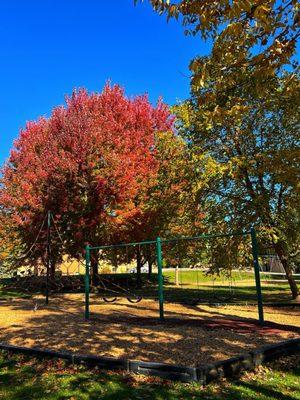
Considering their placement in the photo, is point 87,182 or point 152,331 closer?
point 152,331

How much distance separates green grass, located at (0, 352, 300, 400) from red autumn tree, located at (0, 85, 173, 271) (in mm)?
13449

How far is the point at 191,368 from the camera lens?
18.3 ft

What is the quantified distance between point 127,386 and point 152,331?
3580 millimetres

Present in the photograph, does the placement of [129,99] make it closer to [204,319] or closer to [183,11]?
[204,319]

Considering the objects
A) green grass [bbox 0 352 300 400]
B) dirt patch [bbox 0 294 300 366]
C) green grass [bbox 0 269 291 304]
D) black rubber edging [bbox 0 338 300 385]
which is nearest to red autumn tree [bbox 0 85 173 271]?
green grass [bbox 0 269 291 304]

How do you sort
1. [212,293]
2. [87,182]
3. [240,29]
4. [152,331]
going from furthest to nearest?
[212,293] < [87,182] < [152,331] < [240,29]

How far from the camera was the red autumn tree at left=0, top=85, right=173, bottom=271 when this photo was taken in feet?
64.4

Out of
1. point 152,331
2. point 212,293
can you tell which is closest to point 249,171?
point 152,331

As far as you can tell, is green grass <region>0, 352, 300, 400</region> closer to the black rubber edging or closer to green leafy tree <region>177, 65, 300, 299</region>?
the black rubber edging

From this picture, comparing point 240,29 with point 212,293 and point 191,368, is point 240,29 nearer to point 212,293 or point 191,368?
point 191,368

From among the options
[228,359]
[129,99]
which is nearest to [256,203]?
[228,359]

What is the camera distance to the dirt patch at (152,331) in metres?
7.07

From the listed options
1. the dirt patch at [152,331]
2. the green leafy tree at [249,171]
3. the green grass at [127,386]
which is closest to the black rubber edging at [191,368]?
the green grass at [127,386]

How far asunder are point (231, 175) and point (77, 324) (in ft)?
23.1
